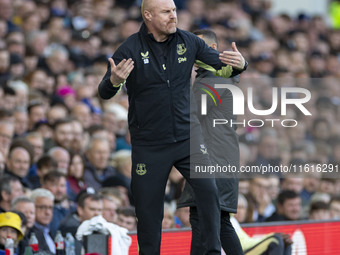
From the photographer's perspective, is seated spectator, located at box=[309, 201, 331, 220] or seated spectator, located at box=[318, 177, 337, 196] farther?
seated spectator, located at box=[318, 177, 337, 196]

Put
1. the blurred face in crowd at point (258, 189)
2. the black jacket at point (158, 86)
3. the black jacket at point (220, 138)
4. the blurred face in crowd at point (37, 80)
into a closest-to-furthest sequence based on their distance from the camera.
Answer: the black jacket at point (158, 86), the black jacket at point (220, 138), the blurred face in crowd at point (258, 189), the blurred face in crowd at point (37, 80)

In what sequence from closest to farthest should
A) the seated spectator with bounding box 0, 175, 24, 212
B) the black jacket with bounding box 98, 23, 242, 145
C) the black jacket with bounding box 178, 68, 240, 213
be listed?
1. the black jacket with bounding box 98, 23, 242, 145
2. the black jacket with bounding box 178, 68, 240, 213
3. the seated spectator with bounding box 0, 175, 24, 212

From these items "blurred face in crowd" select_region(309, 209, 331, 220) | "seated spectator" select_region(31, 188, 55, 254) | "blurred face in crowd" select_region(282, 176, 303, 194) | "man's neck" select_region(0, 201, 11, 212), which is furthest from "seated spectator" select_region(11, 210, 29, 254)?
"blurred face in crowd" select_region(282, 176, 303, 194)

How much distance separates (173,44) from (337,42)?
1337 cm

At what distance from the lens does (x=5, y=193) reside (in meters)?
7.95

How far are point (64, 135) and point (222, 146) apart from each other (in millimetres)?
3938

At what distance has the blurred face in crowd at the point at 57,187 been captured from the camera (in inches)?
329

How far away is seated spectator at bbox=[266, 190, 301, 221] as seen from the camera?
361 inches

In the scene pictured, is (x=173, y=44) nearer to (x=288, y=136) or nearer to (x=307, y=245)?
(x=307, y=245)

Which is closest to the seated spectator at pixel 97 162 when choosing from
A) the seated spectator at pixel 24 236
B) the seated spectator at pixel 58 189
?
the seated spectator at pixel 58 189

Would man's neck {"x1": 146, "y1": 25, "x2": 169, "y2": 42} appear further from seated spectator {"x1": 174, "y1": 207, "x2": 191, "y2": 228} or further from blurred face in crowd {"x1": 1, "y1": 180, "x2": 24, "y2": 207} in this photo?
seated spectator {"x1": 174, "y1": 207, "x2": 191, "y2": 228}

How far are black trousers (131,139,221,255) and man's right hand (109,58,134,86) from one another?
55 cm

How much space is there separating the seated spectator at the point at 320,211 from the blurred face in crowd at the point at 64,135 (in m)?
3.10

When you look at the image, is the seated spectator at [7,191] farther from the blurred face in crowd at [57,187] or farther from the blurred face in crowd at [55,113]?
the blurred face in crowd at [55,113]
